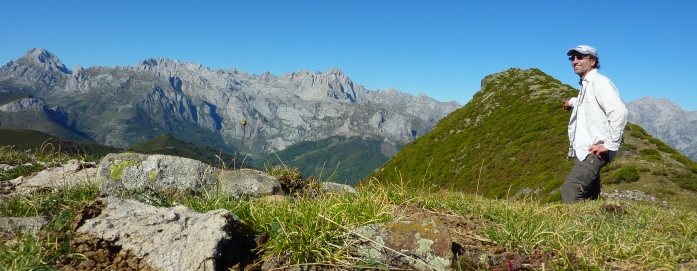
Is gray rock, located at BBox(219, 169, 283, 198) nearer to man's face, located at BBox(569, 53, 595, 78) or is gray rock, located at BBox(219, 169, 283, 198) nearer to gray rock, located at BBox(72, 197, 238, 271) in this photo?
gray rock, located at BBox(72, 197, 238, 271)

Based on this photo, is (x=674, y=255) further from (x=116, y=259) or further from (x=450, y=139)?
(x=450, y=139)

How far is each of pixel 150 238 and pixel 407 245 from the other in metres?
2.47

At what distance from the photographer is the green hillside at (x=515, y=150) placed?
20.7 m

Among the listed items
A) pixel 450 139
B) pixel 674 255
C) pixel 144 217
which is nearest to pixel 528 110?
pixel 450 139

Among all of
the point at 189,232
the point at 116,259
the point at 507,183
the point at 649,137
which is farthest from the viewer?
the point at 507,183

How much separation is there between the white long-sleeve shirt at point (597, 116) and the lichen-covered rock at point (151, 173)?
808 cm

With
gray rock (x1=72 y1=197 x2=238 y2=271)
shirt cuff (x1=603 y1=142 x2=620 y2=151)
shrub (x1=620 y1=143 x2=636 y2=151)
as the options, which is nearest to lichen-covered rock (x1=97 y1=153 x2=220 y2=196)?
gray rock (x1=72 y1=197 x2=238 y2=271)

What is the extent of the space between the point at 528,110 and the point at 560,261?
44049 millimetres

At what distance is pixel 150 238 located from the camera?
347 cm

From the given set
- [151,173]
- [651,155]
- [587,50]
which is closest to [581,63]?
[587,50]

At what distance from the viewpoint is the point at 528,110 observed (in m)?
43.1

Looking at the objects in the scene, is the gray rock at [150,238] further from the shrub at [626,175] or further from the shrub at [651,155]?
the shrub at [651,155]

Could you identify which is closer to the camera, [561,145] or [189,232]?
[189,232]

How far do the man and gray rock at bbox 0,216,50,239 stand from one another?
31.0 feet
